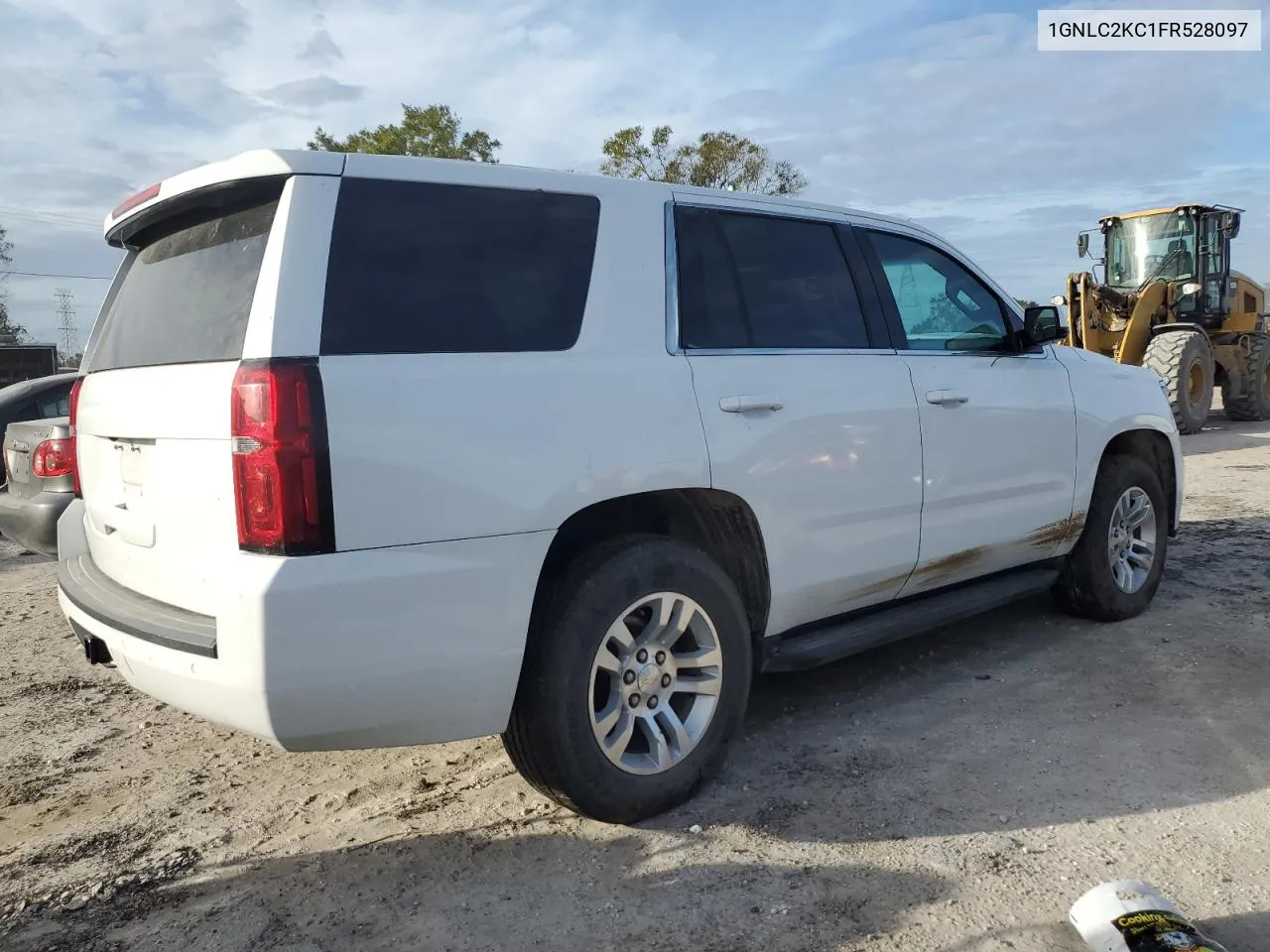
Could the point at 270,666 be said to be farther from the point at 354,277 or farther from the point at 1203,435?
the point at 1203,435

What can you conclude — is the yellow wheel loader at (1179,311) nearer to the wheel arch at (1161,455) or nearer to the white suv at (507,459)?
the wheel arch at (1161,455)

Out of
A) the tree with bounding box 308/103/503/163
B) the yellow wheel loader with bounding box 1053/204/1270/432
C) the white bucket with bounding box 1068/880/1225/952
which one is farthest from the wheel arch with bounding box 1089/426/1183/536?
the tree with bounding box 308/103/503/163

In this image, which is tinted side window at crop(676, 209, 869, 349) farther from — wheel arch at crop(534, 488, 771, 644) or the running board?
the running board

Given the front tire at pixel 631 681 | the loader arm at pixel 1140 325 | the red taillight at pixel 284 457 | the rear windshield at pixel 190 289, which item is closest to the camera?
the red taillight at pixel 284 457

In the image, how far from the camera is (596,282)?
3.14 metres

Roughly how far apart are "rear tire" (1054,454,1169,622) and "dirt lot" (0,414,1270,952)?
48 centimetres

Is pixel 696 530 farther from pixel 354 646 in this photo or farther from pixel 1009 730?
Result: pixel 1009 730

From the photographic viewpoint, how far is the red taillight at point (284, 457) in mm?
2463

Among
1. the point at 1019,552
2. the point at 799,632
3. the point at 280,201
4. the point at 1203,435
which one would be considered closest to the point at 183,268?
the point at 280,201

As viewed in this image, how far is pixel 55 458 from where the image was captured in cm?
555

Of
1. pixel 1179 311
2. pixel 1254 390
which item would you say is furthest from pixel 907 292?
pixel 1254 390

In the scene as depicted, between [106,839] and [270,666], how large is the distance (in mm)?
1229

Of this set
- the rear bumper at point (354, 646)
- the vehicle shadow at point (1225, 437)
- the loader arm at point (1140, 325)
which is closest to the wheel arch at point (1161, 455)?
the rear bumper at point (354, 646)

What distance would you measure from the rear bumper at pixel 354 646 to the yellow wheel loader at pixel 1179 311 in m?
12.7
